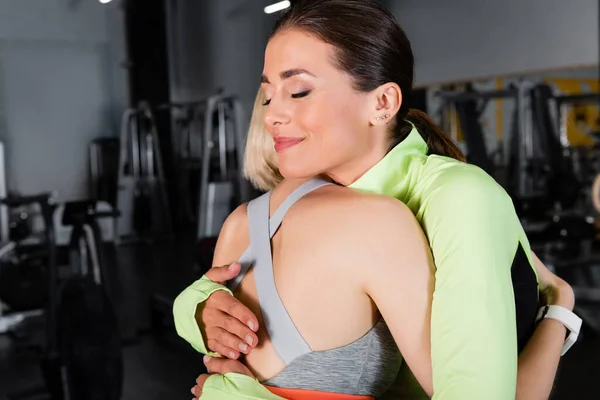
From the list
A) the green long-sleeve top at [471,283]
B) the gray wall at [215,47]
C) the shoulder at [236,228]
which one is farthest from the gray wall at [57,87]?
the green long-sleeve top at [471,283]

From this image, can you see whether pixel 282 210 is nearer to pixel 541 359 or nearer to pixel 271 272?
pixel 271 272

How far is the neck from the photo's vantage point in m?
1.20

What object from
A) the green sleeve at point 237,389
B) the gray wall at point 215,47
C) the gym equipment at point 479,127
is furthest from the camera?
the gym equipment at point 479,127

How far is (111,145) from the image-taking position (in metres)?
2.20

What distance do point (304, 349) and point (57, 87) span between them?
1.41 metres

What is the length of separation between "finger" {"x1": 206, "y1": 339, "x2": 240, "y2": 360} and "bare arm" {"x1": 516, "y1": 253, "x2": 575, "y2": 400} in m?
0.48

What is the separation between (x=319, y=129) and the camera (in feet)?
3.78

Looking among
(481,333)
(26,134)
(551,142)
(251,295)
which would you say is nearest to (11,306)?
(26,134)

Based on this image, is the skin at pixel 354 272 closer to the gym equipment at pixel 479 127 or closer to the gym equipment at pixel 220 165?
the gym equipment at pixel 220 165

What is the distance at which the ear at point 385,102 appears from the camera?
1.16m

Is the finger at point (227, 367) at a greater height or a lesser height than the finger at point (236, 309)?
lesser

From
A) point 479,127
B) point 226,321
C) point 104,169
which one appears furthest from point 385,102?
point 479,127

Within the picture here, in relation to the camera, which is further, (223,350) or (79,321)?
(79,321)

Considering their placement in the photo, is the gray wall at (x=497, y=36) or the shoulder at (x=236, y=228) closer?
the shoulder at (x=236, y=228)
